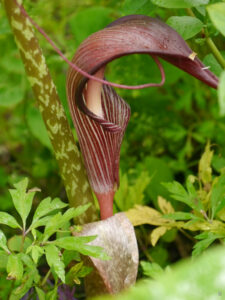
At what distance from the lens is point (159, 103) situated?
1.48 m

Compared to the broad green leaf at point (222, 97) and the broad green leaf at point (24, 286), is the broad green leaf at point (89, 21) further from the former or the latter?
the broad green leaf at point (222, 97)

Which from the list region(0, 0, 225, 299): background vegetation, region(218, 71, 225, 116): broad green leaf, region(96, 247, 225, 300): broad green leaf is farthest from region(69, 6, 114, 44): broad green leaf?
region(96, 247, 225, 300): broad green leaf

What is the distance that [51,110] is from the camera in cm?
77

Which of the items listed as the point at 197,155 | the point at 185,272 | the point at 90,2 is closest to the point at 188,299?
the point at 185,272

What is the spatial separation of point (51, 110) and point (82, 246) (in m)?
0.26

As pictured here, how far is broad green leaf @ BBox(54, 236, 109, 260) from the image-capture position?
0.65 meters

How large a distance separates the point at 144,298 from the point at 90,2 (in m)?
1.63

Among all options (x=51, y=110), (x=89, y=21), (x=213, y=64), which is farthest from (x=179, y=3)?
(x=89, y=21)

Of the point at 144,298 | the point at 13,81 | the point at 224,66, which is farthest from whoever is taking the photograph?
the point at 13,81

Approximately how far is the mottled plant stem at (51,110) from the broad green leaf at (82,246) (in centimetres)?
16

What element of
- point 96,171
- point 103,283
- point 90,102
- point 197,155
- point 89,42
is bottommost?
point 197,155

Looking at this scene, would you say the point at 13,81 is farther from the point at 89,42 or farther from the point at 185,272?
the point at 185,272

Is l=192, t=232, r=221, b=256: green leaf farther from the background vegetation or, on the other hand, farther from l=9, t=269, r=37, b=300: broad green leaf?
l=9, t=269, r=37, b=300: broad green leaf

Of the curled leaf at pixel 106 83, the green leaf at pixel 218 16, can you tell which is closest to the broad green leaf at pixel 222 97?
the green leaf at pixel 218 16
